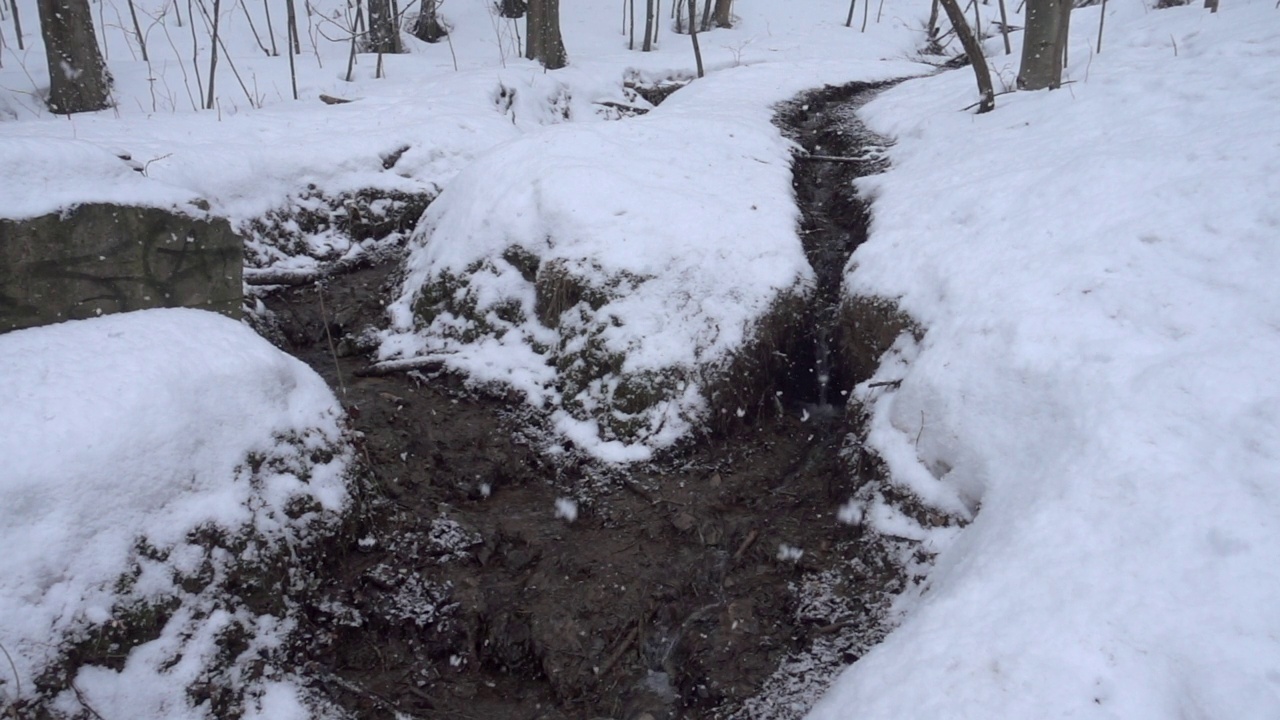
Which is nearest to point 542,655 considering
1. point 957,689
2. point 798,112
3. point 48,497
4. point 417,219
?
point 957,689

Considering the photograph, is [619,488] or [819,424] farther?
[819,424]

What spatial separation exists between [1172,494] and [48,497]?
462cm

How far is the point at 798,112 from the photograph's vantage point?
978 cm

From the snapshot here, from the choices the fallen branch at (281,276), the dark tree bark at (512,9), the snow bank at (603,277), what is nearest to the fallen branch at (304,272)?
the fallen branch at (281,276)

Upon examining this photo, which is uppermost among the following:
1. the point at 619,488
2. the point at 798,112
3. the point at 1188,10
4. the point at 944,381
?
the point at 1188,10

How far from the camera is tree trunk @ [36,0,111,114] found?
8359mm

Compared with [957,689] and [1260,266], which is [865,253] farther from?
[957,689]

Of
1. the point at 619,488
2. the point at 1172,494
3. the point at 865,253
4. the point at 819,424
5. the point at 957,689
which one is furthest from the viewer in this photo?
the point at 865,253

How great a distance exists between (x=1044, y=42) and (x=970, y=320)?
4937mm

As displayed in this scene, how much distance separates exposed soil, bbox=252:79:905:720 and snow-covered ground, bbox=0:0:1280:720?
1.08ft

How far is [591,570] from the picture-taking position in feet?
13.4

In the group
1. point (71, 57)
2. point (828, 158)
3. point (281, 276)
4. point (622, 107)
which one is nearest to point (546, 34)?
point (622, 107)

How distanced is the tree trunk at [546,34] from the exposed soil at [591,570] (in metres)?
9.01

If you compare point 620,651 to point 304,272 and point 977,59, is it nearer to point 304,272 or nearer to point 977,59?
point 304,272
